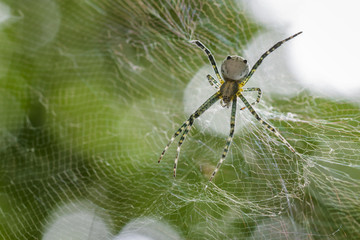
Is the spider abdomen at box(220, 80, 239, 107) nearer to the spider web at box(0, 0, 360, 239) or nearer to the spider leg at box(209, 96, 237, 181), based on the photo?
the spider leg at box(209, 96, 237, 181)

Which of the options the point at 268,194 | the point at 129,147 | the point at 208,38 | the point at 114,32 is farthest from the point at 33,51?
the point at 268,194

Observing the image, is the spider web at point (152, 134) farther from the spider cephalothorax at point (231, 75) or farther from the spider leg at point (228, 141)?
the spider cephalothorax at point (231, 75)

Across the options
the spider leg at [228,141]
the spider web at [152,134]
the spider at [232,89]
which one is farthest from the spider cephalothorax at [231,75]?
the spider web at [152,134]

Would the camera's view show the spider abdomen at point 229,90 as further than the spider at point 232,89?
Yes

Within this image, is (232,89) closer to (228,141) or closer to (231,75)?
(231,75)

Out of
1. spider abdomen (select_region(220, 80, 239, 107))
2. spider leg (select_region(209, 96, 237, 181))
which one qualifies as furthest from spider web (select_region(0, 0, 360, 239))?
spider abdomen (select_region(220, 80, 239, 107))

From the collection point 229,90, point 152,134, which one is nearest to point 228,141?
point 229,90
